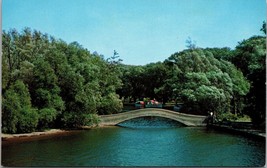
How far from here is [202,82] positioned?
12047mm

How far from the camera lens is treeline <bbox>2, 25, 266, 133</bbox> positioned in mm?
9422

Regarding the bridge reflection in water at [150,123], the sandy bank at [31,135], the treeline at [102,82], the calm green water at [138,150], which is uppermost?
the treeline at [102,82]

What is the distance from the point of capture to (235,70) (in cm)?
1192

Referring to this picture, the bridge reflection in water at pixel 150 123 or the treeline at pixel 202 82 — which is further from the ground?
the treeline at pixel 202 82

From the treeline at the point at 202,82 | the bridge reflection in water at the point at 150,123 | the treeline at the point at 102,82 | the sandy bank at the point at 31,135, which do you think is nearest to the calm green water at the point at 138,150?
the sandy bank at the point at 31,135

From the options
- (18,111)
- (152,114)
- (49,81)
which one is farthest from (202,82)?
(18,111)

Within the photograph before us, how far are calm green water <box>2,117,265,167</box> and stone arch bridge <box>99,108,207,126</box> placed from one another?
4.96 ft

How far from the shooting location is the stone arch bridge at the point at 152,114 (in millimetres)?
12078

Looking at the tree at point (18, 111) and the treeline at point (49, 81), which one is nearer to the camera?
the tree at point (18, 111)

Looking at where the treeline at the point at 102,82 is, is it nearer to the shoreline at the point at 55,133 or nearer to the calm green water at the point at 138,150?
the shoreline at the point at 55,133

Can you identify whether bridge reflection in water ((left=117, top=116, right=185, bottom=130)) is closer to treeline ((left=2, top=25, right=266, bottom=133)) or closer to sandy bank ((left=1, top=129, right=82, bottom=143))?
treeline ((left=2, top=25, right=266, bottom=133))

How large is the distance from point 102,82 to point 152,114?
1735mm

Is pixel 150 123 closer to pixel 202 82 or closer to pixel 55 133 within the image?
pixel 202 82

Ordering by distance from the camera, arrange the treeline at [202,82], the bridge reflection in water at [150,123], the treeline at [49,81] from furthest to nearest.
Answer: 1. the bridge reflection in water at [150,123]
2. the treeline at [202,82]
3. the treeline at [49,81]
